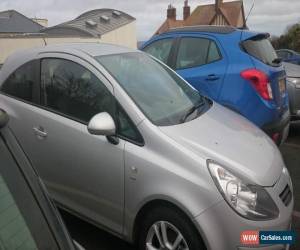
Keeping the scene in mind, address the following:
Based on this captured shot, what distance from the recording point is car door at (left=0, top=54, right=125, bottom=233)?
337 cm

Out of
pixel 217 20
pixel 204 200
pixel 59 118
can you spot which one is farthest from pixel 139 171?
pixel 217 20

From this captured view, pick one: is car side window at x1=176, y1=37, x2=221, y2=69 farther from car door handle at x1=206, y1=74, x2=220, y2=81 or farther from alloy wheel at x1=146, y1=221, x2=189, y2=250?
alloy wheel at x1=146, y1=221, x2=189, y2=250

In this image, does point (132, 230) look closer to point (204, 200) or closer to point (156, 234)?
point (156, 234)

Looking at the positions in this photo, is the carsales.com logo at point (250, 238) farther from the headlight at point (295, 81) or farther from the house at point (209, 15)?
the house at point (209, 15)

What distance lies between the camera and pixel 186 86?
13.9 feet

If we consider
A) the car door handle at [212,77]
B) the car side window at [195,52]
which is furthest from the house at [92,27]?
the car door handle at [212,77]

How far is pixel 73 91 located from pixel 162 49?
8.99 feet

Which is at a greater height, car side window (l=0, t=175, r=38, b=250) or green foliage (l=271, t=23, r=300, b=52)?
car side window (l=0, t=175, r=38, b=250)

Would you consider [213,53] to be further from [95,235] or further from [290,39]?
[290,39]

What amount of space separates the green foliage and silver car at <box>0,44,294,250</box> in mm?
26464

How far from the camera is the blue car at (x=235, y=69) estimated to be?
5.15m

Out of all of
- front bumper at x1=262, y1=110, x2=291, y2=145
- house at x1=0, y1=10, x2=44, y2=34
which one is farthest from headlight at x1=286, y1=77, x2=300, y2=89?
house at x1=0, y1=10, x2=44, y2=34

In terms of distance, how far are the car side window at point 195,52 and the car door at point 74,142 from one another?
232 cm

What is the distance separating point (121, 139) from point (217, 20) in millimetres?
46002
